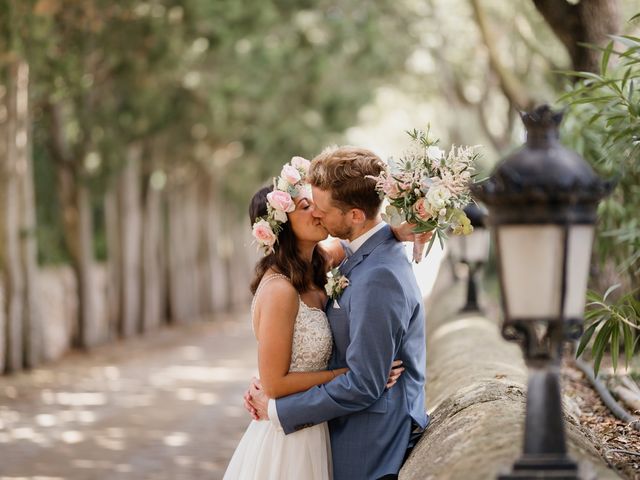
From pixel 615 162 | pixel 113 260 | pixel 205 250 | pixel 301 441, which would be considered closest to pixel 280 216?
pixel 301 441

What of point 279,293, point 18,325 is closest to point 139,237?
point 18,325

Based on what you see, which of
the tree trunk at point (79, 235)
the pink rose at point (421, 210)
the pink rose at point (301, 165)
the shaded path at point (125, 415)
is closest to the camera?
the pink rose at point (421, 210)

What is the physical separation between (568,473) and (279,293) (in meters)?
1.93

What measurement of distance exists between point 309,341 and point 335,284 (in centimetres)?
31

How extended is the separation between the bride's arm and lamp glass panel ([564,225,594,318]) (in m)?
1.72

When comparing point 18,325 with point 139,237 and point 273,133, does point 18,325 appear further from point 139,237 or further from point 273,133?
point 273,133

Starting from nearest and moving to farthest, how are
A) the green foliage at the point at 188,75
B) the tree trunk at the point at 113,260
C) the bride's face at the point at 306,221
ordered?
the bride's face at the point at 306,221 → the green foliage at the point at 188,75 → the tree trunk at the point at 113,260

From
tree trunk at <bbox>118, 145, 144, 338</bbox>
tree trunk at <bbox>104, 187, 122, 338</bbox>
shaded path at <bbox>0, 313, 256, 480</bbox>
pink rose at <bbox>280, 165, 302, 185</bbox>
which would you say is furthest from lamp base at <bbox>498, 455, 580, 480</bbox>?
tree trunk at <bbox>104, 187, 122, 338</bbox>

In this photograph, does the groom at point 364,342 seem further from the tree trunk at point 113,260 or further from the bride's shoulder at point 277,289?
the tree trunk at point 113,260

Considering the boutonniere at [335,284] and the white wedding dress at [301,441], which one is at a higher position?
the boutonniere at [335,284]

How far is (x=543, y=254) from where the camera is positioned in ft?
10.1

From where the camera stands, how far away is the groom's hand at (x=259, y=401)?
468 cm

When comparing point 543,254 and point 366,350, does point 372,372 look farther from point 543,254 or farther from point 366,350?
point 543,254

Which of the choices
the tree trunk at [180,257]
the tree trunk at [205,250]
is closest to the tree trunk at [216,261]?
the tree trunk at [205,250]
